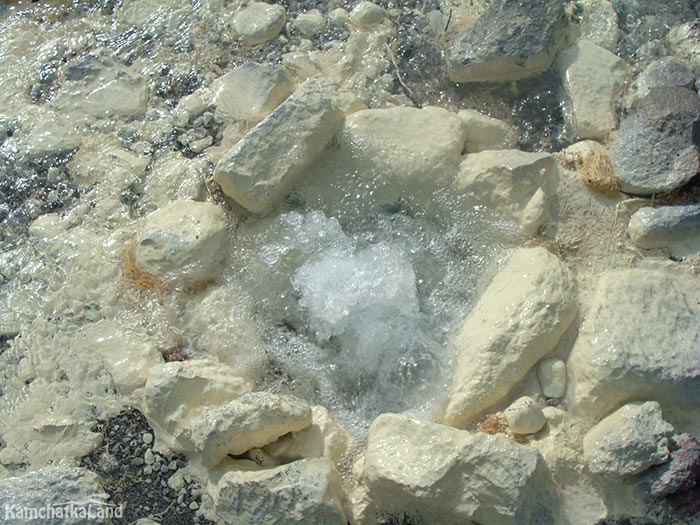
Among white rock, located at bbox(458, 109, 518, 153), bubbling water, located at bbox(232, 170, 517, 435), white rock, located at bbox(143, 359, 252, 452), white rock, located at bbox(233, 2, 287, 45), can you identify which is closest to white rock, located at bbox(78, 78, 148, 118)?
white rock, located at bbox(233, 2, 287, 45)

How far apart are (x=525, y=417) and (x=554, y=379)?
0.58 ft

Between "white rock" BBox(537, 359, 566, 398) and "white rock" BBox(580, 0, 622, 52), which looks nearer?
"white rock" BBox(537, 359, 566, 398)

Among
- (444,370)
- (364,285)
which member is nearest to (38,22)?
(364,285)

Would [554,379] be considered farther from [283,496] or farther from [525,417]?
[283,496]

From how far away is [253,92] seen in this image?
3.26 m

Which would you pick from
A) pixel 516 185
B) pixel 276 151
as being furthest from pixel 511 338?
pixel 276 151

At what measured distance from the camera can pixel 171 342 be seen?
2836mm

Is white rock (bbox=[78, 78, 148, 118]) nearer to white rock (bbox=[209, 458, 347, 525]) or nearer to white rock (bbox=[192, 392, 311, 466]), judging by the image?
white rock (bbox=[192, 392, 311, 466])

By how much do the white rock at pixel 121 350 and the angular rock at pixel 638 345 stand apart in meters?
1.50

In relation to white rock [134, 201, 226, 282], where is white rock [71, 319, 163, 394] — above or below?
below

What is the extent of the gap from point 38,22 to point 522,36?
2.37 meters

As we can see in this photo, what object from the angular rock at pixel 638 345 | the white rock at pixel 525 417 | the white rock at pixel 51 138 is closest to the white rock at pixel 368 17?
the white rock at pixel 51 138

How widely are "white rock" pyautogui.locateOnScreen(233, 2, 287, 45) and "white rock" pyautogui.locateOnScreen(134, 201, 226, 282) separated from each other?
102 centimetres

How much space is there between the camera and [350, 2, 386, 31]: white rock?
3.52 m
